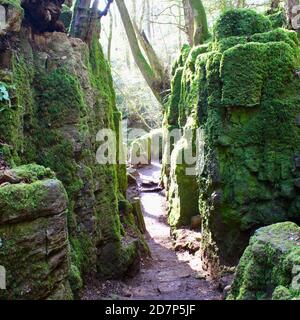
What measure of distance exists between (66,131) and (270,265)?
4.18 metres

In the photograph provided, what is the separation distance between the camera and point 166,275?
31.1ft

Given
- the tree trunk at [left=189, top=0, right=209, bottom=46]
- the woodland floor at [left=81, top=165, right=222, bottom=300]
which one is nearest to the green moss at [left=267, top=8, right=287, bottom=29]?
the tree trunk at [left=189, top=0, right=209, bottom=46]

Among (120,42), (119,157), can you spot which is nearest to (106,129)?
(119,157)

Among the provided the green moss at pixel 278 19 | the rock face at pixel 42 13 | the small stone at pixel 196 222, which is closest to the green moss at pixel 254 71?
the rock face at pixel 42 13

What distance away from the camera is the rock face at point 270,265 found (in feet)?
12.7

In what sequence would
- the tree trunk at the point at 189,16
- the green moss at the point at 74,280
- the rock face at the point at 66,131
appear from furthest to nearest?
the tree trunk at the point at 189,16
the rock face at the point at 66,131
the green moss at the point at 74,280

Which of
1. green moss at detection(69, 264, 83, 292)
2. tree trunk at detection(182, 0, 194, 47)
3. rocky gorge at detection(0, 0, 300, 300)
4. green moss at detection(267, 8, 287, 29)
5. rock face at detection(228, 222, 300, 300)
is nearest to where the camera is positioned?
rock face at detection(228, 222, 300, 300)

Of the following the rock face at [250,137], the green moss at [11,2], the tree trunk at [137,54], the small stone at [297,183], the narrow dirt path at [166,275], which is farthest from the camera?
the tree trunk at [137,54]

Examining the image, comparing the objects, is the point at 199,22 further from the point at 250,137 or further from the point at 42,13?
the point at 42,13

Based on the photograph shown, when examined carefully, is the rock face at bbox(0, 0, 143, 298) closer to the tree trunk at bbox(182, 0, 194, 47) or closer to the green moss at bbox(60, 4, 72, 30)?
the green moss at bbox(60, 4, 72, 30)

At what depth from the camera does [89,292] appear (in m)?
7.08

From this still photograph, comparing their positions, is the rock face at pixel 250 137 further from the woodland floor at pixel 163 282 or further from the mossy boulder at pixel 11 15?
the mossy boulder at pixel 11 15

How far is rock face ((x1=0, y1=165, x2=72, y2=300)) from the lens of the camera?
3.96 metres

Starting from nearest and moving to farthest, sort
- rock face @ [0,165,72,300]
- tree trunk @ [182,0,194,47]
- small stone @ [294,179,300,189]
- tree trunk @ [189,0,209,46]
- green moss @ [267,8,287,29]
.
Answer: rock face @ [0,165,72,300], small stone @ [294,179,300,189], green moss @ [267,8,287,29], tree trunk @ [189,0,209,46], tree trunk @ [182,0,194,47]
